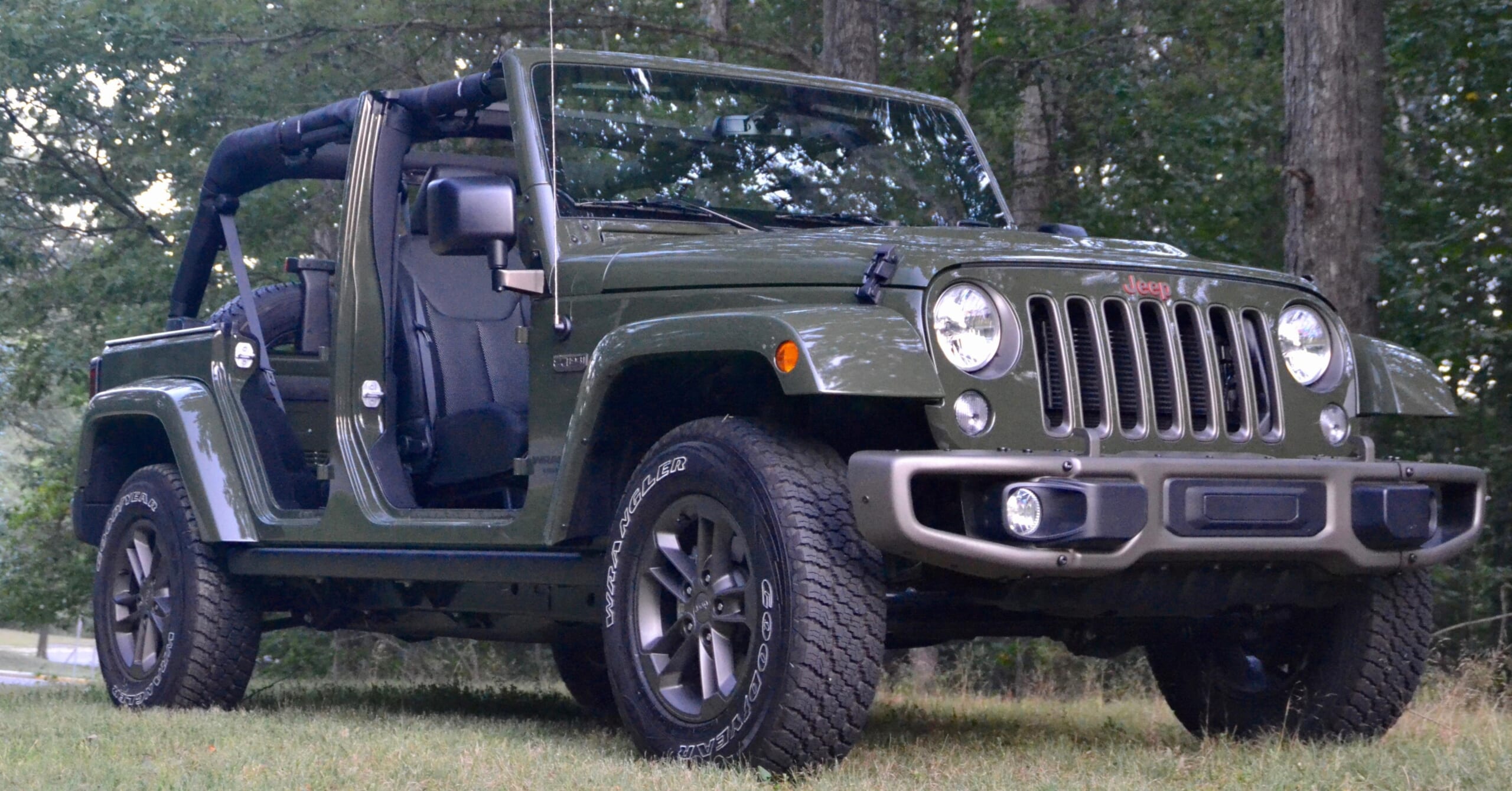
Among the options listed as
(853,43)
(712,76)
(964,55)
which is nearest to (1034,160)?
(964,55)

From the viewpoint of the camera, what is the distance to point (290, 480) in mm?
6688

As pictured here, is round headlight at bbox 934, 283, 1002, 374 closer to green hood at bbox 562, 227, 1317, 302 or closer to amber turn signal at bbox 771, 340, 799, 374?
green hood at bbox 562, 227, 1317, 302

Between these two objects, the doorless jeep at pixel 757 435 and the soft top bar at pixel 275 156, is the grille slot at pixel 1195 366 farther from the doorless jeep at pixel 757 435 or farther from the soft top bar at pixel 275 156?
the soft top bar at pixel 275 156

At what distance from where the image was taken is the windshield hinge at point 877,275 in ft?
14.0

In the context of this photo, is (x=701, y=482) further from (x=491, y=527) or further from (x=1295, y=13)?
(x=1295, y=13)

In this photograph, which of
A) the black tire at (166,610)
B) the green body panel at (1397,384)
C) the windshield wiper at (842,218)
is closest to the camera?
the green body panel at (1397,384)

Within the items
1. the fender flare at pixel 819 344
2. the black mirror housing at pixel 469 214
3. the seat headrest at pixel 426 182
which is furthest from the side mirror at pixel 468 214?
the fender flare at pixel 819 344

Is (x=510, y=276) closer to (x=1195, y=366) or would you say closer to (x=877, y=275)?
(x=877, y=275)

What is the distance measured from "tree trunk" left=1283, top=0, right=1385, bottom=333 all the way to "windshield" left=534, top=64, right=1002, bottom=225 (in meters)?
4.67

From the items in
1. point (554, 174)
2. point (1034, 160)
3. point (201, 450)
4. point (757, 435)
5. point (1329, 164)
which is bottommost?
point (201, 450)

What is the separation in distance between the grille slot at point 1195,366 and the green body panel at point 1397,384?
611 mm

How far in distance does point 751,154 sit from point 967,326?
175 cm

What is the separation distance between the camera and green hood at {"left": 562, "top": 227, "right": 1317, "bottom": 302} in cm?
441

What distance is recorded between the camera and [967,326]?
4266mm
